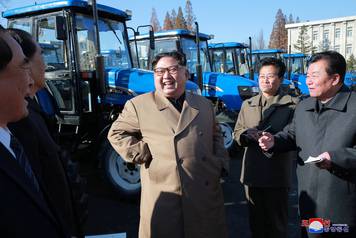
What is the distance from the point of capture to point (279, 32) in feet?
191

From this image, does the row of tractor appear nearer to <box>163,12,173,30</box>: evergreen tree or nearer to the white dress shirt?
the white dress shirt

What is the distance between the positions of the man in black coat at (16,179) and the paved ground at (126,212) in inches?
106

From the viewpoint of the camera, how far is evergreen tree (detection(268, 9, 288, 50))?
189 ft

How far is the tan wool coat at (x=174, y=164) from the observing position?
7.70 feet

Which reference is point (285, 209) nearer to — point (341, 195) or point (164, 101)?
point (341, 195)

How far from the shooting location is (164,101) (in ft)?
8.30

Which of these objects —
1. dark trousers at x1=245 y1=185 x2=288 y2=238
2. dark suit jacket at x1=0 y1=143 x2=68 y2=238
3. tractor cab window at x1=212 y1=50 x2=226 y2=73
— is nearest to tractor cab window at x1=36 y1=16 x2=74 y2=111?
dark trousers at x1=245 y1=185 x2=288 y2=238

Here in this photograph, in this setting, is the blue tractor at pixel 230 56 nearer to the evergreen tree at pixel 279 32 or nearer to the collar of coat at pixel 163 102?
the collar of coat at pixel 163 102

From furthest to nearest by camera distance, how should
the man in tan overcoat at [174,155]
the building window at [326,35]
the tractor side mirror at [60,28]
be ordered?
1. the building window at [326,35]
2. the tractor side mirror at [60,28]
3. the man in tan overcoat at [174,155]

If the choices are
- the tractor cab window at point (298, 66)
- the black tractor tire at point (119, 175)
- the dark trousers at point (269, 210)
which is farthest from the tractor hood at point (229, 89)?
the tractor cab window at point (298, 66)

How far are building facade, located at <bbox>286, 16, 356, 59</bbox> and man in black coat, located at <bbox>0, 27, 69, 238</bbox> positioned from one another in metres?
61.5

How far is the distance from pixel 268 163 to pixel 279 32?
195ft

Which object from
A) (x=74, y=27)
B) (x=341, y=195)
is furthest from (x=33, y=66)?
(x=74, y=27)

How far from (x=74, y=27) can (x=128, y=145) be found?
2.92m
